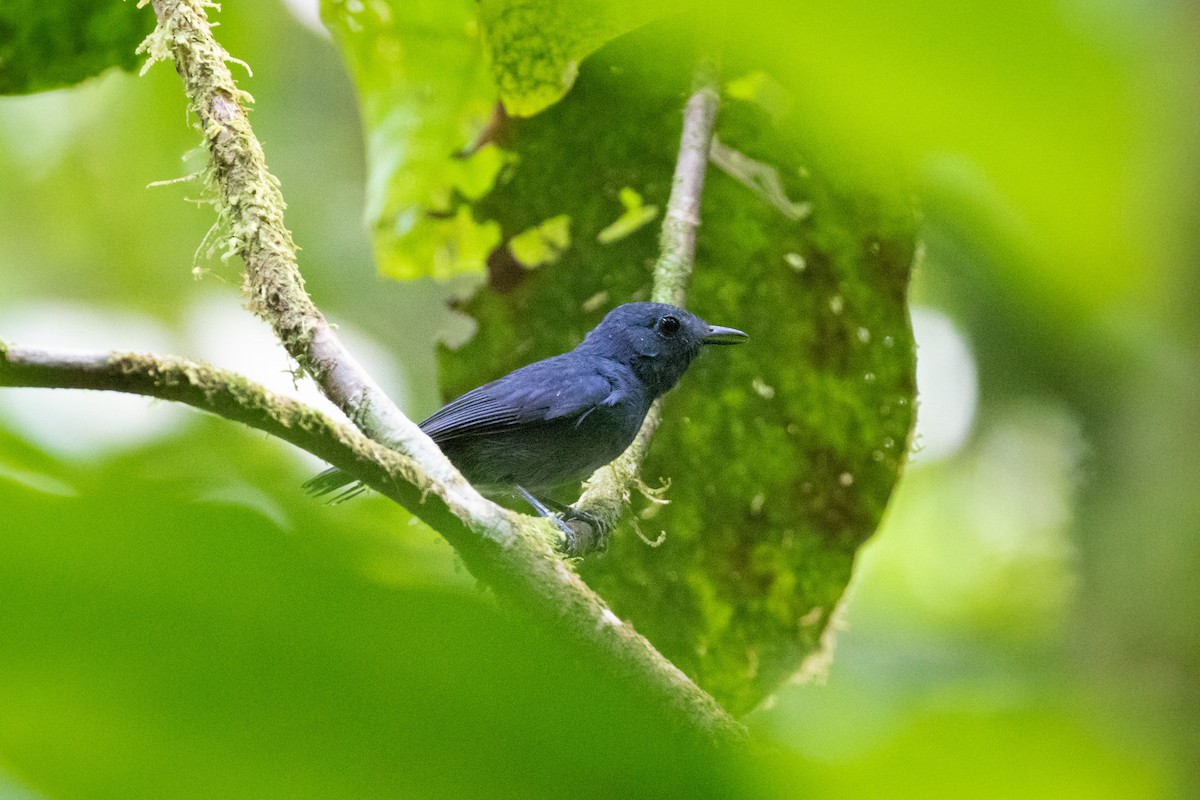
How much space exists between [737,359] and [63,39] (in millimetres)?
2539

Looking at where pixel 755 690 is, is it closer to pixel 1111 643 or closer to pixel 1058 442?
pixel 1111 643

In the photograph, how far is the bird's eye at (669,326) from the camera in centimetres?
411

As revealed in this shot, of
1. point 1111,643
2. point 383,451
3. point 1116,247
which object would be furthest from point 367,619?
point 1111,643

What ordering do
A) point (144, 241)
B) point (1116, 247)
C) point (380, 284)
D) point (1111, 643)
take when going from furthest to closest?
point (380, 284) < point (144, 241) < point (1111, 643) < point (1116, 247)

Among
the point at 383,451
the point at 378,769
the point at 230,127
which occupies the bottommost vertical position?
the point at 378,769

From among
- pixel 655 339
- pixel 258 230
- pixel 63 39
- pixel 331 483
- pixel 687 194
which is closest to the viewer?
pixel 258 230

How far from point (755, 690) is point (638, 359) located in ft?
4.33

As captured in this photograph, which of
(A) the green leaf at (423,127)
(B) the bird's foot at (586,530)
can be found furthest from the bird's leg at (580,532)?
(A) the green leaf at (423,127)

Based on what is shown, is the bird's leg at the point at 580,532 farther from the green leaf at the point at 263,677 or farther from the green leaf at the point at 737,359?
the green leaf at the point at 263,677

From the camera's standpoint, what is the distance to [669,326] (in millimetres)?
4129

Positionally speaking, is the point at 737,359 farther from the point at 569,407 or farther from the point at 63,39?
the point at 63,39

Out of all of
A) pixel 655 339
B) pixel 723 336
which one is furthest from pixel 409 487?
pixel 655 339

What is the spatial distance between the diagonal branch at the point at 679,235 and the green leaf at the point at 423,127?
0.68m

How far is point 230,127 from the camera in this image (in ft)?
9.79
